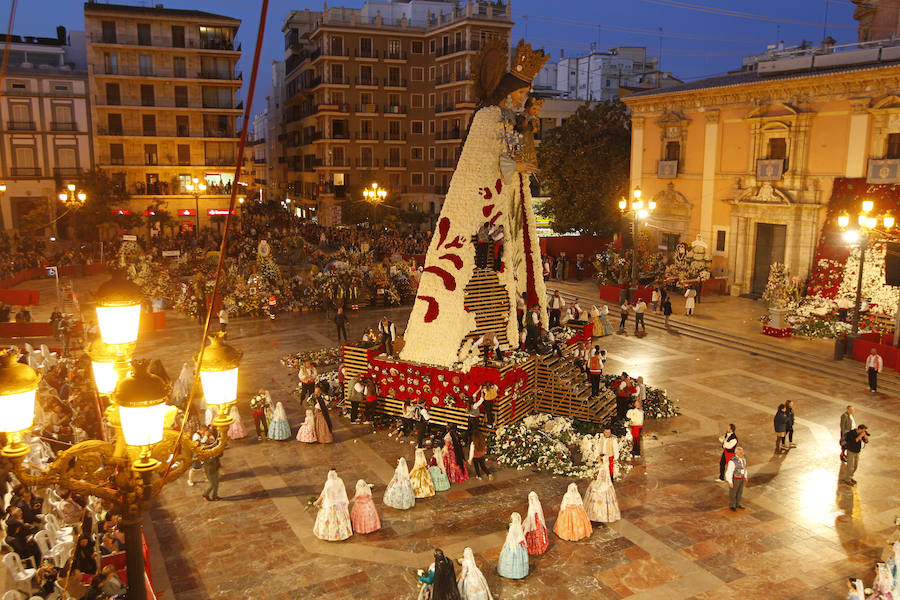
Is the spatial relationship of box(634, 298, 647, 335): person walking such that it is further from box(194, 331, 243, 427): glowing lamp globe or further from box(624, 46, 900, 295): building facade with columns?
box(194, 331, 243, 427): glowing lamp globe

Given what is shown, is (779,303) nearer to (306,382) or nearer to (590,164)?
(590,164)

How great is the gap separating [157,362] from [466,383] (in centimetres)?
946

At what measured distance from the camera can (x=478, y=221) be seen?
1612 cm

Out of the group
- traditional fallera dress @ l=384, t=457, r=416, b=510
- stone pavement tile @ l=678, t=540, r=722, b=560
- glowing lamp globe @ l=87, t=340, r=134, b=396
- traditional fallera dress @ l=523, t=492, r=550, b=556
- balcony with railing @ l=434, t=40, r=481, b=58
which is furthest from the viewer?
balcony with railing @ l=434, t=40, r=481, b=58

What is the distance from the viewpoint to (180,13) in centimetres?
4675

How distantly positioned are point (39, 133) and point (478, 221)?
39.4 metres

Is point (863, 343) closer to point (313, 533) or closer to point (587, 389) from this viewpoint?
point (587, 389)

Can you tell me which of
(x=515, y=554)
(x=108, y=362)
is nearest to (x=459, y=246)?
(x=515, y=554)

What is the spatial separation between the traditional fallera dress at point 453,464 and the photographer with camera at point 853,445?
727 cm

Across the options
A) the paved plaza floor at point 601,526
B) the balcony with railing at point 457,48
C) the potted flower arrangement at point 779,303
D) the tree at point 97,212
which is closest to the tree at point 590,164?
the potted flower arrangement at point 779,303

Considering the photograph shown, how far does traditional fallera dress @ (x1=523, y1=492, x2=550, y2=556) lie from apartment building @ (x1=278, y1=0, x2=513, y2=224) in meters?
43.9

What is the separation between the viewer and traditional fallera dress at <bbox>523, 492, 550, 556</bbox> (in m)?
10.7

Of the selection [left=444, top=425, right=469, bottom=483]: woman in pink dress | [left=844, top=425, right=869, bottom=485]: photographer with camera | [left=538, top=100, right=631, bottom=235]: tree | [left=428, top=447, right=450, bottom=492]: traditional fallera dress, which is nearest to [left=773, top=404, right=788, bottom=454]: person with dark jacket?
[left=844, top=425, right=869, bottom=485]: photographer with camera

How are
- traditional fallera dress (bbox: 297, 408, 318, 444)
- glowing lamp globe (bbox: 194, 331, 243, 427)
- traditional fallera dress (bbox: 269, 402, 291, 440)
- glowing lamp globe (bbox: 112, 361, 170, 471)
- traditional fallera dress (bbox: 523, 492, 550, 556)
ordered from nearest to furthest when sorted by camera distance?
1. glowing lamp globe (bbox: 112, 361, 170, 471)
2. glowing lamp globe (bbox: 194, 331, 243, 427)
3. traditional fallera dress (bbox: 523, 492, 550, 556)
4. traditional fallera dress (bbox: 297, 408, 318, 444)
5. traditional fallera dress (bbox: 269, 402, 291, 440)
